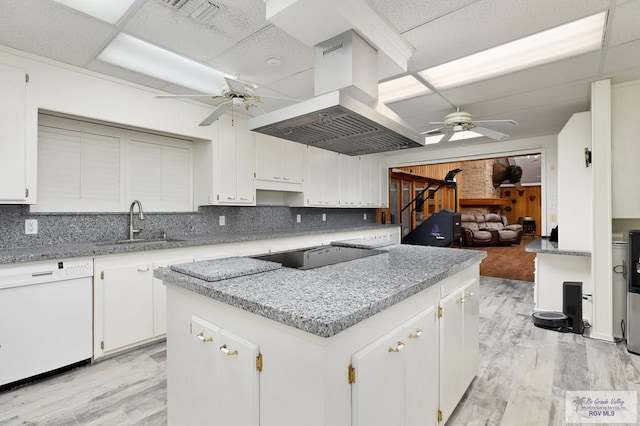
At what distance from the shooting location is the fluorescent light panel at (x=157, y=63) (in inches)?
91.3

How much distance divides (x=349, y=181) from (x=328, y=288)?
433 centimetres

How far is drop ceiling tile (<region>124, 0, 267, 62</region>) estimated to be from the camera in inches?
73.9

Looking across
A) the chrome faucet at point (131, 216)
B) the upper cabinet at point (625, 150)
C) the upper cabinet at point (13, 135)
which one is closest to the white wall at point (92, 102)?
the upper cabinet at point (13, 135)

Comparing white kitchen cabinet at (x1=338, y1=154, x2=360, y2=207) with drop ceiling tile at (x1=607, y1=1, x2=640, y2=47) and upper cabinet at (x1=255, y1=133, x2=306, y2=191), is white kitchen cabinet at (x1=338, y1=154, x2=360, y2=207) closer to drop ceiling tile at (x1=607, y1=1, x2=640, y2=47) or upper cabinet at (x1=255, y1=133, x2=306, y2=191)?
upper cabinet at (x1=255, y1=133, x2=306, y2=191)

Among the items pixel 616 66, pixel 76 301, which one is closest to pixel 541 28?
pixel 616 66

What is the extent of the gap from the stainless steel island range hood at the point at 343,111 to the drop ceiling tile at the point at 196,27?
0.49 metres

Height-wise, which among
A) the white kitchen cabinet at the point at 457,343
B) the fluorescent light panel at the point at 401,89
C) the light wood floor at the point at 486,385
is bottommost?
the light wood floor at the point at 486,385

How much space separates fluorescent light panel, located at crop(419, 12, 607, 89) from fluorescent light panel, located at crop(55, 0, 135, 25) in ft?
7.32

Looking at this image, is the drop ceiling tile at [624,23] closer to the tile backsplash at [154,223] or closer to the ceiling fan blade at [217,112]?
the ceiling fan blade at [217,112]

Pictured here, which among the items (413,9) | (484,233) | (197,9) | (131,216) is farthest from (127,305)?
(484,233)

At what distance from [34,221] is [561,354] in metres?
4.44

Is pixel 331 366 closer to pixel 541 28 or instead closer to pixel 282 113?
pixel 282 113

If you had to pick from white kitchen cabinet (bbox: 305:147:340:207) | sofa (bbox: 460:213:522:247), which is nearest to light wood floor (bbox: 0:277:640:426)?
white kitchen cabinet (bbox: 305:147:340:207)

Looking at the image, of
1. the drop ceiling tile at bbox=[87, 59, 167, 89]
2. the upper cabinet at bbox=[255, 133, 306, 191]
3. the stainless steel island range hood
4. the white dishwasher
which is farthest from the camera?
the upper cabinet at bbox=[255, 133, 306, 191]
